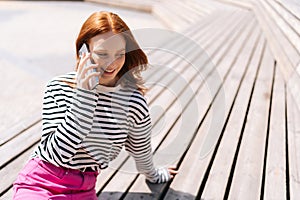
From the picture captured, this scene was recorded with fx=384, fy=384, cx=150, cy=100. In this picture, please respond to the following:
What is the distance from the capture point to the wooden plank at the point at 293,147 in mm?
1764

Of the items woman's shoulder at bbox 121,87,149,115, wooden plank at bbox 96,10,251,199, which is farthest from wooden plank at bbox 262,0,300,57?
woman's shoulder at bbox 121,87,149,115

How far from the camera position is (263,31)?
4883 millimetres

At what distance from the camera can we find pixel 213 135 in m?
2.28

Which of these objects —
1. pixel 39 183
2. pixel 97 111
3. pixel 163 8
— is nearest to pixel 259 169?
pixel 97 111

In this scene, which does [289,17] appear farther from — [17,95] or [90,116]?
[17,95]

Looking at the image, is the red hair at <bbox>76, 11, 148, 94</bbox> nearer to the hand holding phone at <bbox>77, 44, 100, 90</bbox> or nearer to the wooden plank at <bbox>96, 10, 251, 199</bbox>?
the hand holding phone at <bbox>77, 44, 100, 90</bbox>

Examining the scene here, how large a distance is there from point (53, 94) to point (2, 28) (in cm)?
588

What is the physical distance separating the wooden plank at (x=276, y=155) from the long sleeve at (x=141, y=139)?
541mm

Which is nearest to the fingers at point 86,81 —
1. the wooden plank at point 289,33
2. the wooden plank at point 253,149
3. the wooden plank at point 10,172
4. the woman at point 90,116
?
the woman at point 90,116

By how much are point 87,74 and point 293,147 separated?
135 cm

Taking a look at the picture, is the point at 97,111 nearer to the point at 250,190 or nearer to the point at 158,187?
the point at 158,187

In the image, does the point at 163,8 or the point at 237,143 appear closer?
the point at 237,143

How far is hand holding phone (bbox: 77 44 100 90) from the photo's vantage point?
124cm

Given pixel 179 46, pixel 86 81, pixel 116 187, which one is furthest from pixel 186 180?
pixel 179 46
